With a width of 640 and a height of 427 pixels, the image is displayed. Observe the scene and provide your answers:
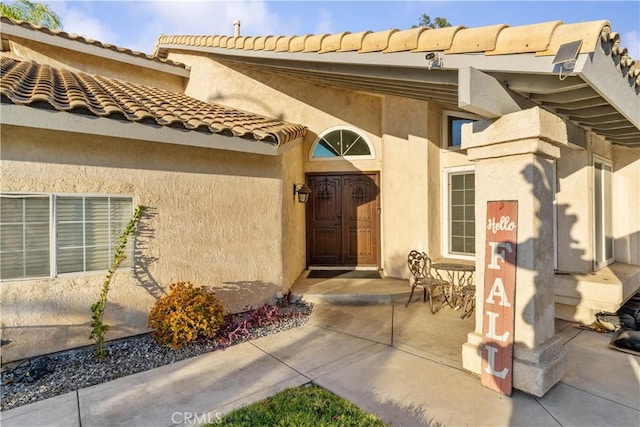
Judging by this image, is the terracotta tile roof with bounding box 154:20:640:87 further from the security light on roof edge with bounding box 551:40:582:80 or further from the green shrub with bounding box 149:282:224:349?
the green shrub with bounding box 149:282:224:349

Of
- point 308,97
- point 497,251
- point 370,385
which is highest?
point 308,97

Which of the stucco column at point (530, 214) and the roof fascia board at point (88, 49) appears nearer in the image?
the stucco column at point (530, 214)

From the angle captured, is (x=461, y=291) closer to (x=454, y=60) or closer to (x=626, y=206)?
(x=626, y=206)

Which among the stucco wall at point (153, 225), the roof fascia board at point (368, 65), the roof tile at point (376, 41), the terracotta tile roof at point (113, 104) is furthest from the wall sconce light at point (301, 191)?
the roof tile at point (376, 41)

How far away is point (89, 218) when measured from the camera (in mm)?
5004

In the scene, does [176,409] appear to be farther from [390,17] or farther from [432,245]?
[390,17]

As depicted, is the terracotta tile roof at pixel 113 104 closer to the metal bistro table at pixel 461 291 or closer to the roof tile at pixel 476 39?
the roof tile at pixel 476 39

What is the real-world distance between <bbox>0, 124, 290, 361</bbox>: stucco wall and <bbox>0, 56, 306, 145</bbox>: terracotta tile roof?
53 cm

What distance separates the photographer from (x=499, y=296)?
3.81 m

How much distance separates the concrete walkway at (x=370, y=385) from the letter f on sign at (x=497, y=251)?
1471 millimetres

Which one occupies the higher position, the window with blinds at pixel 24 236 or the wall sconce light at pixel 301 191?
the wall sconce light at pixel 301 191

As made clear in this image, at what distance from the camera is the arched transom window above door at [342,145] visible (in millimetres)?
9414

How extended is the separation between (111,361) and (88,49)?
A: 25.7ft

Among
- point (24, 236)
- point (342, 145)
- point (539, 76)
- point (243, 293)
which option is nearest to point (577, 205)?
point (539, 76)
